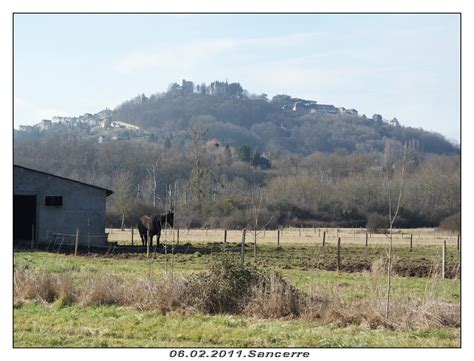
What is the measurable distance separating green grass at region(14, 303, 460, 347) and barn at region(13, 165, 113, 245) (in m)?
22.7

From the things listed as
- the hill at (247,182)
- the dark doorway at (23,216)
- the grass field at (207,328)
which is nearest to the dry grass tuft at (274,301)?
the grass field at (207,328)

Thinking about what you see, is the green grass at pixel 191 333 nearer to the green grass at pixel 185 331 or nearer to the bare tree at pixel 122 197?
the green grass at pixel 185 331

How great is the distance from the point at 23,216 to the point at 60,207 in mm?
3246

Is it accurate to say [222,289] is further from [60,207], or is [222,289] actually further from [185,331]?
[60,207]

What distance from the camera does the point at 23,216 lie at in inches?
1497

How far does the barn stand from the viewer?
1404 inches

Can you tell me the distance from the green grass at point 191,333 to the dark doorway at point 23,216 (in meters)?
24.9

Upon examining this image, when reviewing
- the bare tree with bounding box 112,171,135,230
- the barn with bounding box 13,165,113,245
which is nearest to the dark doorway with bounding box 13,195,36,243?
the barn with bounding box 13,165,113,245

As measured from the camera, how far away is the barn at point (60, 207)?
35656 mm

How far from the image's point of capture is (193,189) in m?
72.0

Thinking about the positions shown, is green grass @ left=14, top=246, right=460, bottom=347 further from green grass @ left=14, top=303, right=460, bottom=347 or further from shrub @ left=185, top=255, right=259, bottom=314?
shrub @ left=185, top=255, right=259, bottom=314

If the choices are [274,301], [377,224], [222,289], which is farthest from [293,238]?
[274,301]

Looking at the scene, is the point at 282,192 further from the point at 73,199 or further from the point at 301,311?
the point at 301,311

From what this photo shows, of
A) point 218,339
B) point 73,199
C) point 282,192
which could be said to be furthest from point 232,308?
point 282,192
